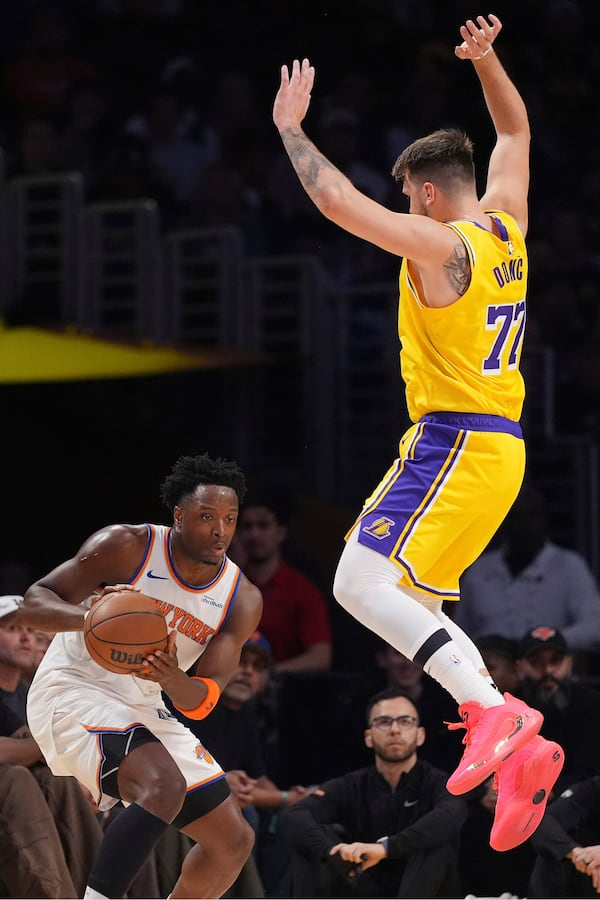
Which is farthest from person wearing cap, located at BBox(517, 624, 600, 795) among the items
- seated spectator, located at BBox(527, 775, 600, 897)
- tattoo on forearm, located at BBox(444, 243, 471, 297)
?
tattoo on forearm, located at BBox(444, 243, 471, 297)

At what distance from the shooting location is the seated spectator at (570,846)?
6394mm

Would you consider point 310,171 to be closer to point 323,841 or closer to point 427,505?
point 427,505

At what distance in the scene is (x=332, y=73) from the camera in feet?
39.2

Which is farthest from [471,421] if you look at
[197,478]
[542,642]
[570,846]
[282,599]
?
[282,599]

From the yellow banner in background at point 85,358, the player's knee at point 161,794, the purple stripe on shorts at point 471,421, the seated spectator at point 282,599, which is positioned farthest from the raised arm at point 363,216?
the yellow banner in background at point 85,358

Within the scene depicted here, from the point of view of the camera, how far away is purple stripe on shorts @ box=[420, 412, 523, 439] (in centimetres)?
477

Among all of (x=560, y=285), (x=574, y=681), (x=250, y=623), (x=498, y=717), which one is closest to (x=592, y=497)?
(x=560, y=285)

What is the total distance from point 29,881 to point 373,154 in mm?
6671

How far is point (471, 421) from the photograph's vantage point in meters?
4.77

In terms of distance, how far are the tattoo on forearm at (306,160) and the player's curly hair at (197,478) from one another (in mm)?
1243

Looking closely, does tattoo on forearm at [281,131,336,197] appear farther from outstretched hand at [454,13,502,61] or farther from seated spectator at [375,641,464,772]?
seated spectator at [375,641,464,772]

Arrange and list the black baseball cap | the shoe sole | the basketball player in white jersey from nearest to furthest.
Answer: the shoe sole
the basketball player in white jersey
the black baseball cap

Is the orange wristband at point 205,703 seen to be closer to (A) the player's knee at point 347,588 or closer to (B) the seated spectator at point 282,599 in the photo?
(A) the player's knee at point 347,588

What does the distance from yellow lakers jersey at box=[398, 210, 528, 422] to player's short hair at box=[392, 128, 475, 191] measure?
7.4 inches
